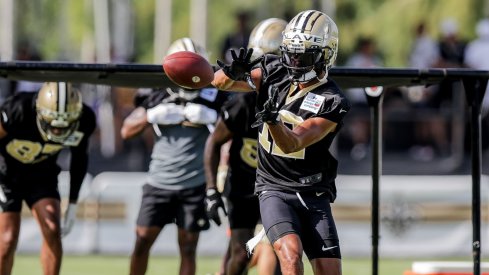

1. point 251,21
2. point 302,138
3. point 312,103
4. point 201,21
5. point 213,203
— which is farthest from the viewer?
point 251,21

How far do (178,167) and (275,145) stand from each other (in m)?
2.12

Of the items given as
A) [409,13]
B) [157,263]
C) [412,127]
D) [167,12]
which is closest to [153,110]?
[157,263]

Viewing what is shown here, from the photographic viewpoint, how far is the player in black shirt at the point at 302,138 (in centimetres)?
744

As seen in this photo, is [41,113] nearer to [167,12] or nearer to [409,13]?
[167,12]

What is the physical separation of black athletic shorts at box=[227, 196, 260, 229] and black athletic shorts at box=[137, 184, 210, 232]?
0.25 metres

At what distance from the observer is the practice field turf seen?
40.5ft

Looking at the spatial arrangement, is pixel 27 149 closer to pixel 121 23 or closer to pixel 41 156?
pixel 41 156

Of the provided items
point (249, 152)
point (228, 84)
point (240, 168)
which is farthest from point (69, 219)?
point (228, 84)

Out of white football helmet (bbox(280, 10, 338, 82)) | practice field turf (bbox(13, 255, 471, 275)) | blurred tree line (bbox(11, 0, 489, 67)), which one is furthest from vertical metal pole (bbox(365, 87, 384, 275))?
blurred tree line (bbox(11, 0, 489, 67))

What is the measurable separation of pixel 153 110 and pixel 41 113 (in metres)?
0.85

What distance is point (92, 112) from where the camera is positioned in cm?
967

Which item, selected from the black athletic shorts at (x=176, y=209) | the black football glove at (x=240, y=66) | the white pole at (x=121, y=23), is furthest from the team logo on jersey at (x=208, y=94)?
the white pole at (x=121, y=23)

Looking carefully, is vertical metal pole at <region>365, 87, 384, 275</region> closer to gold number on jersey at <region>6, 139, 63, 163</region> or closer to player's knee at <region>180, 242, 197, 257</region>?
player's knee at <region>180, 242, 197, 257</region>

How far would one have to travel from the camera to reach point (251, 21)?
27.9m
